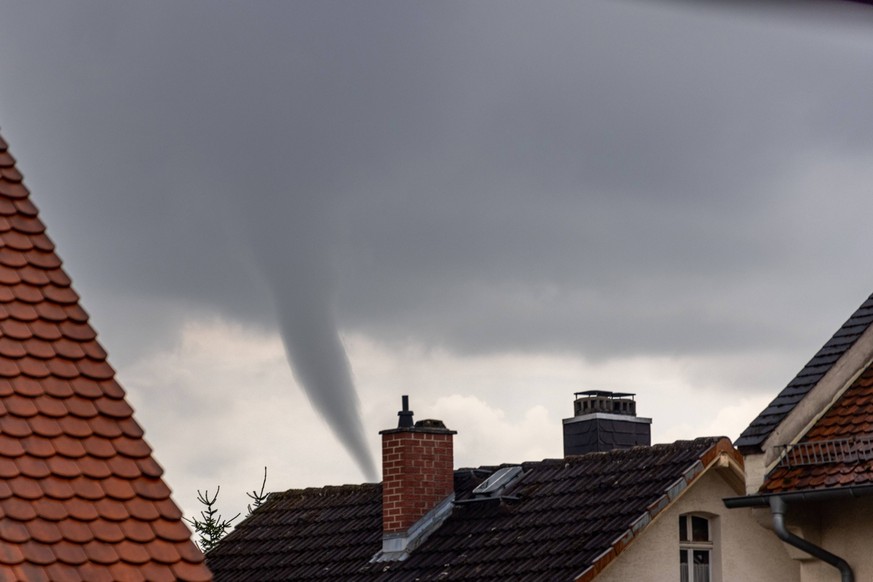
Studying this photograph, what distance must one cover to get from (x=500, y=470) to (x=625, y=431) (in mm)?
3080

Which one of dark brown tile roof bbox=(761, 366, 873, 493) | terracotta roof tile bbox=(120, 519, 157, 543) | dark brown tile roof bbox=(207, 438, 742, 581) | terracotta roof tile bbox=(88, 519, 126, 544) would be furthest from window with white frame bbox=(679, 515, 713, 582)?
terracotta roof tile bbox=(88, 519, 126, 544)

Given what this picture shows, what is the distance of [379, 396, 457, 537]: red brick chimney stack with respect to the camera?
20.3 metres

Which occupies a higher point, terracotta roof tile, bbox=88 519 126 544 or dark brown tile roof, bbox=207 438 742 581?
dark brown tile roof, bbox=207 438 742 581

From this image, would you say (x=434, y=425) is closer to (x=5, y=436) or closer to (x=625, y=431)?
(x=625, y=431)

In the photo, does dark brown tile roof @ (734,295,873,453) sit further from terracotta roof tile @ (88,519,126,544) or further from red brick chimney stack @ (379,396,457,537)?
terracotta roof tile @ (88,519,126,544)

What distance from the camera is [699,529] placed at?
61.1 feet

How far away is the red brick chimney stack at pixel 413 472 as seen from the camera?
20.3m

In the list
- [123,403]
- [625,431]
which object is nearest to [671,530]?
[625,431]

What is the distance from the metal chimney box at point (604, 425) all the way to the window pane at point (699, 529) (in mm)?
4504

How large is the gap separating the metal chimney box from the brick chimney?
3.05 metres

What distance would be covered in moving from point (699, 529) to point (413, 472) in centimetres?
418

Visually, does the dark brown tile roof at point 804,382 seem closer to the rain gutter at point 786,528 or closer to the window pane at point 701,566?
the rain gutter at point 786,528

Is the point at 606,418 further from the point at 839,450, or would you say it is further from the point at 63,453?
the point at 63,453

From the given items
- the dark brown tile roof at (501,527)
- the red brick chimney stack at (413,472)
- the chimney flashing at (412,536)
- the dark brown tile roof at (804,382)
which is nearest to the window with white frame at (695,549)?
the dark brown tile roof at (501,527)
